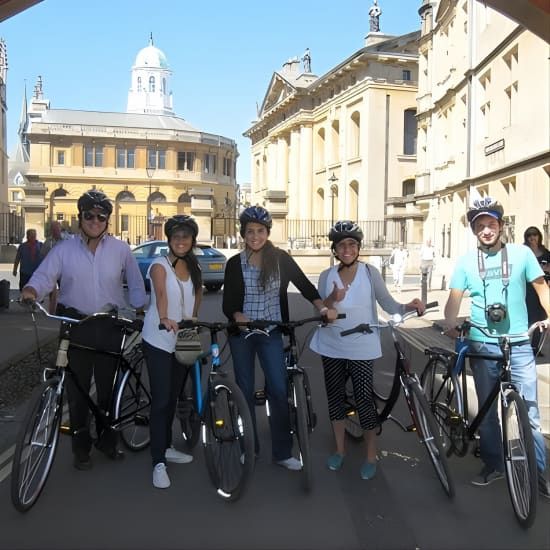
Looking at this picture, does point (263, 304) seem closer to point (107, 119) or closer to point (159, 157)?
point (159, 157)

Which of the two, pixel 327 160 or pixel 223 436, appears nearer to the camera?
pixel 223 436

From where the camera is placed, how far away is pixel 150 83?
137 metres

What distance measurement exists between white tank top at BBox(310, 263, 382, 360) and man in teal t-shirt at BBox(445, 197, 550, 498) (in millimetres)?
575

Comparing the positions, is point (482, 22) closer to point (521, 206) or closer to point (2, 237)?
point (521, 206)

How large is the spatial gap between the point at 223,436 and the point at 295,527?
31.5 inches

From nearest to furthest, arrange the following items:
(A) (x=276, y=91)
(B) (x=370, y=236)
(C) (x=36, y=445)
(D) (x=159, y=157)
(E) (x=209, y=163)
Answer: (C) (x=36, y=445) < (B) (x=370, y=236) < (A) (x=276, y=91) < (D) (x=159, y=157) < (E) (x=209, y=163)

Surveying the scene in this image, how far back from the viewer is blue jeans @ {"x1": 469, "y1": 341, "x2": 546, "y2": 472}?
4.47 metres

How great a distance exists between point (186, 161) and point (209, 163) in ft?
12.6

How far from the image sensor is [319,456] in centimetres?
544

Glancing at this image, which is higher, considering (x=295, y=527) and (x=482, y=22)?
(x=482, y=22)

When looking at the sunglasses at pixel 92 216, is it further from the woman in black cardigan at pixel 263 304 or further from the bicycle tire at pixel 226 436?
the bicycle tire at pixel 226 436

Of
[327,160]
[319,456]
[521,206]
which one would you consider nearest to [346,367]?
[319,456]

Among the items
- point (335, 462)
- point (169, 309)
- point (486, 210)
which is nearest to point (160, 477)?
point (169, 309)

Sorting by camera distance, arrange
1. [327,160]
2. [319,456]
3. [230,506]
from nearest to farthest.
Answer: [230,506] < [319,456] < [327,160]
